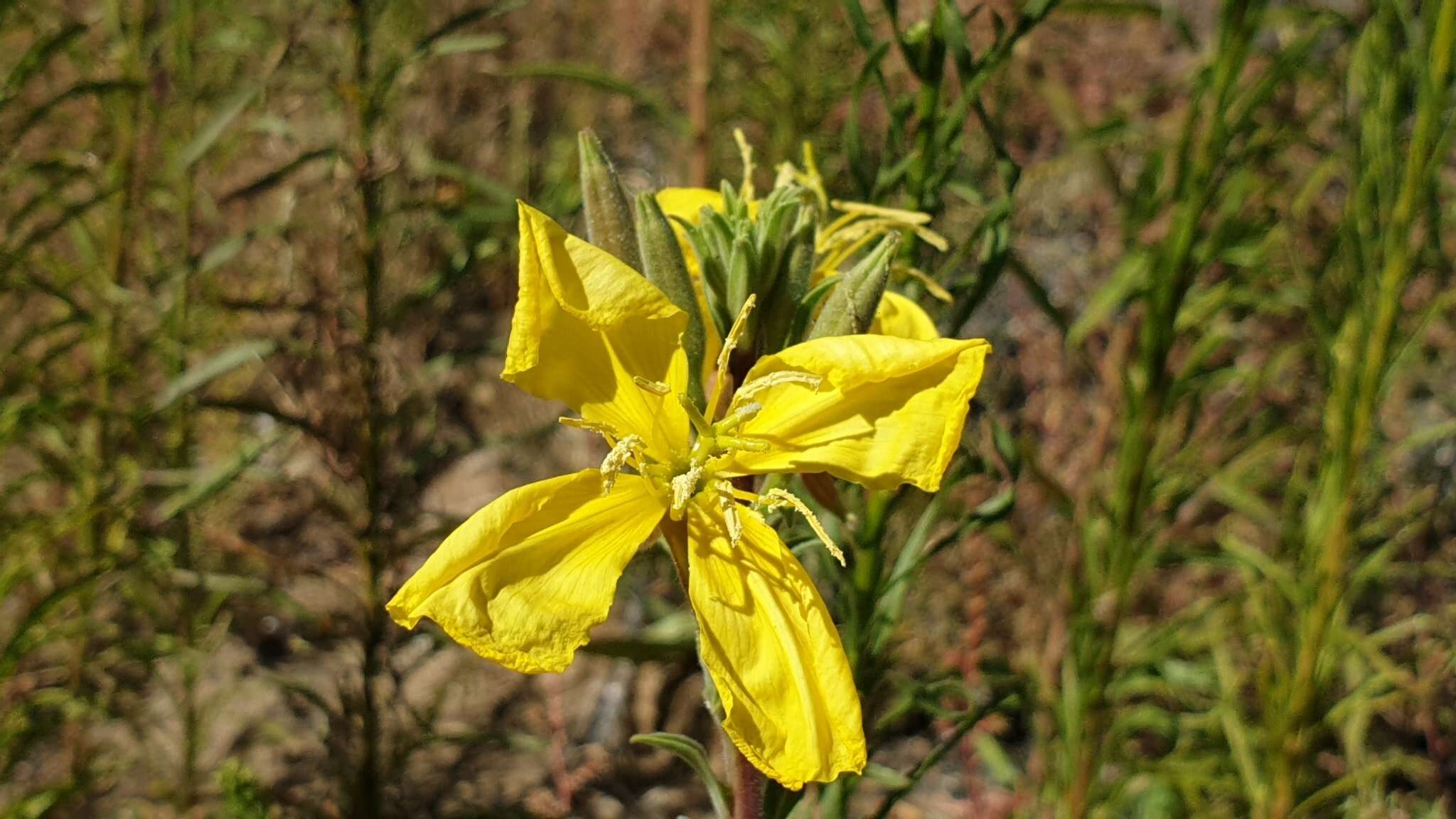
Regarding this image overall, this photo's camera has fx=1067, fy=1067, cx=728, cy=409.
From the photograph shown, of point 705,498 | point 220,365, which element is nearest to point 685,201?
point 705,498

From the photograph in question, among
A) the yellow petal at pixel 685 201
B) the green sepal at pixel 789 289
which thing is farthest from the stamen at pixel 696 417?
the yellow petal at pixel 685 201

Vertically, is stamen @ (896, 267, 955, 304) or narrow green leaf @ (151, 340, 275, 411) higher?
stamen @ (896, 267, 955, 304)

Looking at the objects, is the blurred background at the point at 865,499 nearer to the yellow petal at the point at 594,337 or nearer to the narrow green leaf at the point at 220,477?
the narrow green leaf at the point at 220,477

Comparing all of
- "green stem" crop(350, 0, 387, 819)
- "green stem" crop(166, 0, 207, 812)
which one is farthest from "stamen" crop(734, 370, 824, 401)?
"green stem" crop(166, 0, 207, 812)

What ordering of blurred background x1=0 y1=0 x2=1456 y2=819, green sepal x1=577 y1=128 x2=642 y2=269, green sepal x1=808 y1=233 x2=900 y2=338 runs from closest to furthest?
green sepal x1=808 y1=233 x2=900 y2=338 → green sepal x1=577 y1=128 x2=642 y2=269 → blurred background x1=0 y1=0 x2=1456 y2=819

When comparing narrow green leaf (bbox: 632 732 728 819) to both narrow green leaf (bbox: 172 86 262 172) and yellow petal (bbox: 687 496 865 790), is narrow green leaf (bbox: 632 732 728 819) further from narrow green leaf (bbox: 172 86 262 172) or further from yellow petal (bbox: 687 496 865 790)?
narrow green leaf (bbox: 172 86 262 172)

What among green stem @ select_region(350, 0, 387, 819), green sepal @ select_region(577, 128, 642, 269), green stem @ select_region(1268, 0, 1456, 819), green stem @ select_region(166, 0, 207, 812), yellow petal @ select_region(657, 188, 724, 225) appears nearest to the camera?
green sepal @ select_region(577, 128, 642, 269)
